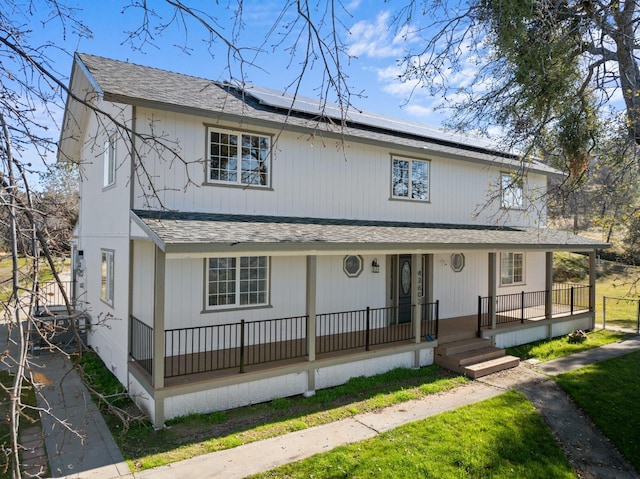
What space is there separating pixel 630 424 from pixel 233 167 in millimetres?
9452

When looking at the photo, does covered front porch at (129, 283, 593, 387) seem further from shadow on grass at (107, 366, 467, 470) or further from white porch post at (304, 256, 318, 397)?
shadow on grass at (107, 366, 467, 470)

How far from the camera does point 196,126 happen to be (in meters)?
8.87

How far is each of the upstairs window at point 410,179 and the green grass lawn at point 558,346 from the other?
528 cm

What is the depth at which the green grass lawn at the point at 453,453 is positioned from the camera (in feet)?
18.8

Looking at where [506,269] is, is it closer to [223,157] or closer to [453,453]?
[453,453]

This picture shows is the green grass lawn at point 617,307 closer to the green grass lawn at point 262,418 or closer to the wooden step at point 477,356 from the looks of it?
the wooden step at point 477,356

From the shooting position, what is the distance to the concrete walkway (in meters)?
5.69

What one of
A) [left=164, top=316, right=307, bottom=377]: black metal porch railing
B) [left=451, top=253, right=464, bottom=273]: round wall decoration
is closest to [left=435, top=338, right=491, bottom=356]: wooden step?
[left=451, top=253, right=464, bottom=273]: round wall decoration

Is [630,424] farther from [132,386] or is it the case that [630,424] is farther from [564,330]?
[132,386]

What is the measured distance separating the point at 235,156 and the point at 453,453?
716 centimetres

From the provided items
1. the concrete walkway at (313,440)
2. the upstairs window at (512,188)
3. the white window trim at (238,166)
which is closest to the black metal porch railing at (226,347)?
the concrete walkway at (313,440)

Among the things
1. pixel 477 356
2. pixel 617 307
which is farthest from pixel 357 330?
pixel 617 307

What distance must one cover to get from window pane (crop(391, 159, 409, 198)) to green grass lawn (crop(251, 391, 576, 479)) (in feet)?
21.5

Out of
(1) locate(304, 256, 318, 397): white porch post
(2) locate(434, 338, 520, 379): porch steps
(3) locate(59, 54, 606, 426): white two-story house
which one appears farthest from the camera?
(2) locate(434, 338, 520, 379): porch steps
